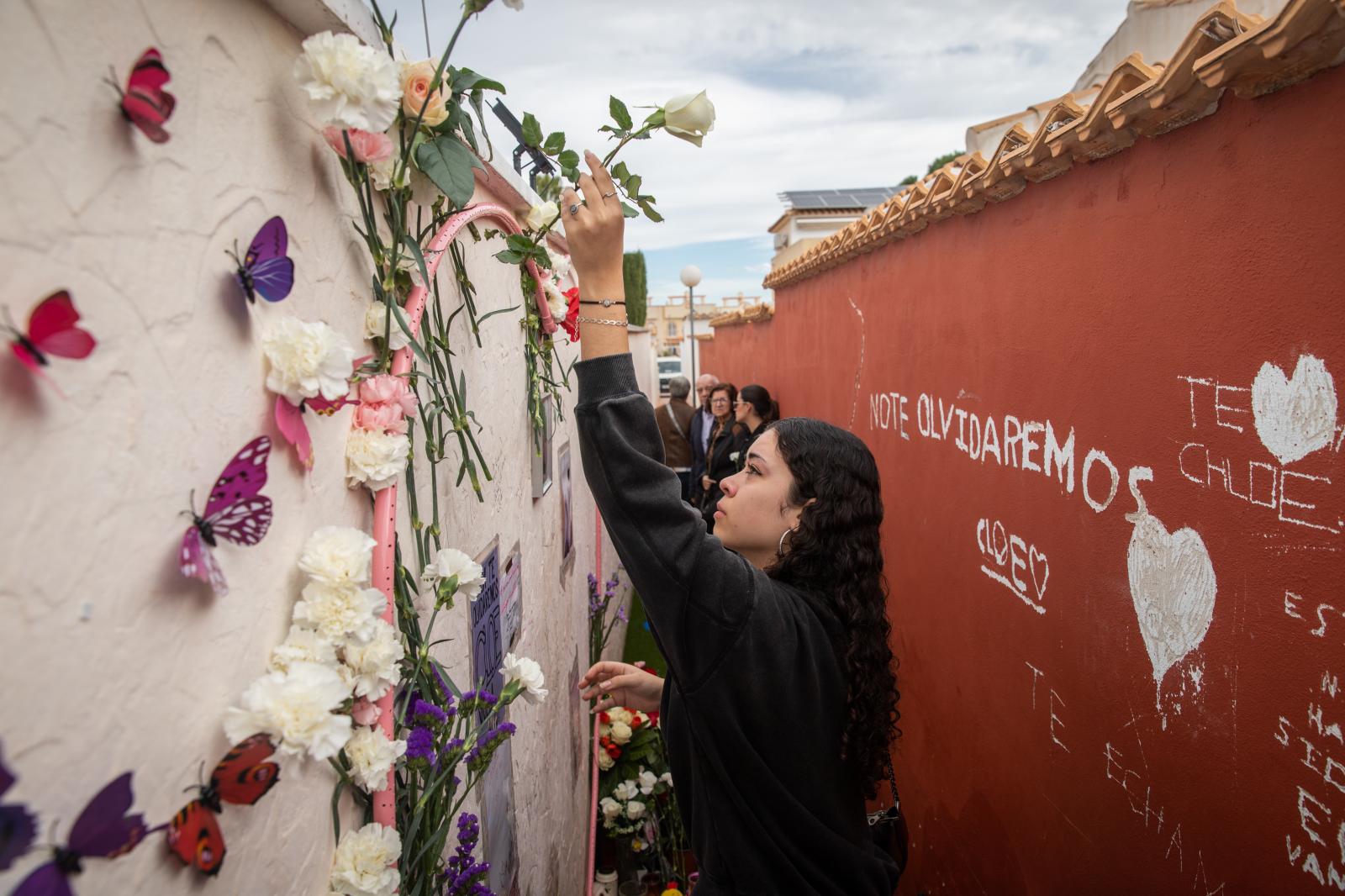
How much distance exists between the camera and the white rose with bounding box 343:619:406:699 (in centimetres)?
98

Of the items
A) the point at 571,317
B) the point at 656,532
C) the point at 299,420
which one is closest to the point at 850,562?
the point at 656,532

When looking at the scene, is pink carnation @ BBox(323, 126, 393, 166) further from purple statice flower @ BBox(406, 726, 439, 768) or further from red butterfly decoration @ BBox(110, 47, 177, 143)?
purple statice flower @ BBox(406, 726, 439, 768)

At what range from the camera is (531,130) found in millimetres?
1496

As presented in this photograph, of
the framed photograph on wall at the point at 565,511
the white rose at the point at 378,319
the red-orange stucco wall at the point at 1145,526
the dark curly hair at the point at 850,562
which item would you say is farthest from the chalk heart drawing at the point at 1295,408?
the framed photograph on wall at the point at 565,511

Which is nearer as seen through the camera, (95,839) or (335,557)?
(95,839)

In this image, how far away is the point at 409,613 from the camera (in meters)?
1.25

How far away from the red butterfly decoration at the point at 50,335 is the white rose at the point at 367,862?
754 mm

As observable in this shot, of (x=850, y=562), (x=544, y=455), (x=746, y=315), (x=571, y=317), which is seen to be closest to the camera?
(x=850, y=562)

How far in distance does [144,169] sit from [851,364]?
449 cm

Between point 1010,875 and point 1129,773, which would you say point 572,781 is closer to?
point 1010,875

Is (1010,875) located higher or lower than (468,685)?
lower

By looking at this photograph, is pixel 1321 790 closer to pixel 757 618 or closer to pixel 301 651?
pixel 757 618

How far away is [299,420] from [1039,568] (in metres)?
2.27

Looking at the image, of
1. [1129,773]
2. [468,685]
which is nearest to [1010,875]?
[1129,773]
